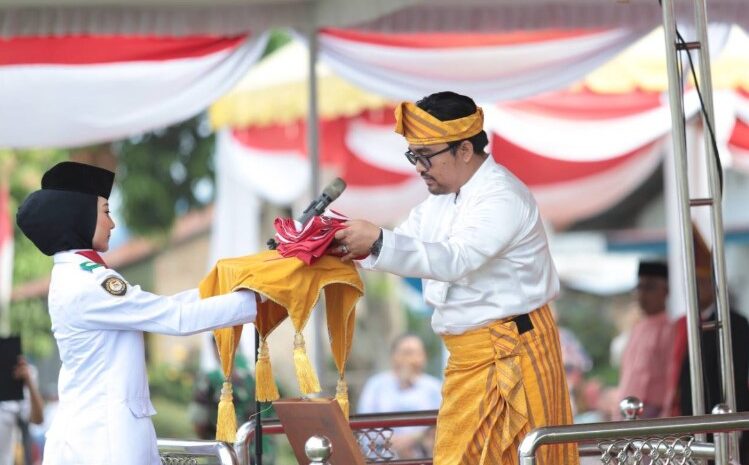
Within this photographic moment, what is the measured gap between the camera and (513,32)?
23.9 ft

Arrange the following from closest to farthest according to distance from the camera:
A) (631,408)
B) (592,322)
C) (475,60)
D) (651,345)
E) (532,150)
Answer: (631,408) → (651,345) → (475,60) → (532,150) → (592,322)

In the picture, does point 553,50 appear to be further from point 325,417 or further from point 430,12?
point 325,417

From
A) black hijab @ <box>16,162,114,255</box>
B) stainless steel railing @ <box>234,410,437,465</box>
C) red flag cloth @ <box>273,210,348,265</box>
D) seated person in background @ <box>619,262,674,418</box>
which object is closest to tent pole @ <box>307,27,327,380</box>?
stainless steel railing @ <box>234,410,437,465</box>

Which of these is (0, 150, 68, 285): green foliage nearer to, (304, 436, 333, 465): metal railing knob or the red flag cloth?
the red flag cloth

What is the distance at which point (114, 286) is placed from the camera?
3850 mm

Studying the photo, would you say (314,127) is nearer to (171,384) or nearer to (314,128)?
(314,128)

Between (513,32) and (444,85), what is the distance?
0.54 metres

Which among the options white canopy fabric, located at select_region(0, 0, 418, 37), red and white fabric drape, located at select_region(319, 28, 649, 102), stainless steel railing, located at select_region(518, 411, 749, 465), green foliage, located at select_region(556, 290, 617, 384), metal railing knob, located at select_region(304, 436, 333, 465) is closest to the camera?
metal railing knob, located at select_region(304, 436, 333, 465)

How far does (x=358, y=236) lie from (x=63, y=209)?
91 cm

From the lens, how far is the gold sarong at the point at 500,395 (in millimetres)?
4062

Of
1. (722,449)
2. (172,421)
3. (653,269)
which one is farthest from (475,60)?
(172,421)

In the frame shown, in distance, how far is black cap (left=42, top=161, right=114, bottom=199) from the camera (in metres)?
3.90

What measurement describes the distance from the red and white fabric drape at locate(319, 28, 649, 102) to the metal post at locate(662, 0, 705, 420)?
282 centimetres

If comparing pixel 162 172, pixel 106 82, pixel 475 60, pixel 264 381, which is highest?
pixel 162 172
